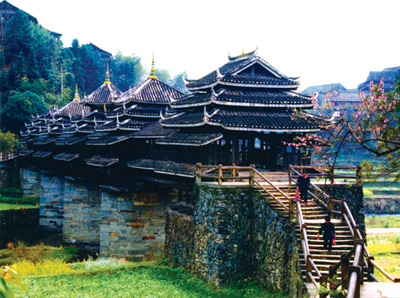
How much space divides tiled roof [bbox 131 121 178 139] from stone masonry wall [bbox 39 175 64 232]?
63.5 feet

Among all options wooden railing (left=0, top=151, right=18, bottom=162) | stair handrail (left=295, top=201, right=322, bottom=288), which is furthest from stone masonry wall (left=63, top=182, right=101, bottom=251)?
stair handrail (left=295, top=201, right=322, bottom=288)

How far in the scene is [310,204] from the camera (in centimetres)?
1672

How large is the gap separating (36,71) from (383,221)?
58.0 metres

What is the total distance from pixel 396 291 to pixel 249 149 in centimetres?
1417

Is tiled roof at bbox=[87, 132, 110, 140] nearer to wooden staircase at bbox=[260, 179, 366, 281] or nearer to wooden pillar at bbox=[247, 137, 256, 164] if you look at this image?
wooden pillar at bbox=[247, 137, 256, 164]

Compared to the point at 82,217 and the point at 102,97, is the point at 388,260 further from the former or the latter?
the point at 102,97

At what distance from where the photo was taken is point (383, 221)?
50.4 m

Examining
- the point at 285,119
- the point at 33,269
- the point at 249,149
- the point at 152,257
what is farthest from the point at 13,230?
the point at 285,119

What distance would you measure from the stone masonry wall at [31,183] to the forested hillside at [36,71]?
40.5 ft

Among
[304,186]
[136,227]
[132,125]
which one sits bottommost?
[136,227]

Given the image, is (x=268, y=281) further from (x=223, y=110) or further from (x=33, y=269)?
(x=33, y=269)

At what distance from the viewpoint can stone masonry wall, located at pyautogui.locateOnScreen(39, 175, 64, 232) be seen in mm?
43469

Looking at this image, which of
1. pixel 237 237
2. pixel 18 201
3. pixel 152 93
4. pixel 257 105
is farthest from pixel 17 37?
pixel 237 237

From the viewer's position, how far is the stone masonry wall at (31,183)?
5200cm
